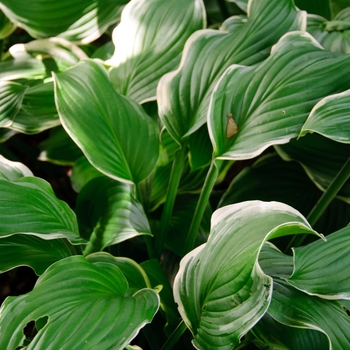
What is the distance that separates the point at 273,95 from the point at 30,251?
1.39 feet

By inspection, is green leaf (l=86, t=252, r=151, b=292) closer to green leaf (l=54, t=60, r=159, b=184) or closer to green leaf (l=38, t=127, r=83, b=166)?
green leaf (l=54, t=60, r=159, b=184)

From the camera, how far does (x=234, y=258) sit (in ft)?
1.55

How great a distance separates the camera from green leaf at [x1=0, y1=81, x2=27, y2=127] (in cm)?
77

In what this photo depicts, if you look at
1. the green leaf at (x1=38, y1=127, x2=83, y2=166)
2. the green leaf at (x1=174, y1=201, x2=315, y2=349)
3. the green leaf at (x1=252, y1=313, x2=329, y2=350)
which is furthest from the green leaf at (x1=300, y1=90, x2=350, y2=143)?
the green leaf at (x1=38, y1=127, x2=83, y2=166)

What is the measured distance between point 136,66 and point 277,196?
381 mm

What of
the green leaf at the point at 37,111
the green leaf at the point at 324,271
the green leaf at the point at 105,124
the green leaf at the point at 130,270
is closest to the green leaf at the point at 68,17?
the green leaf at the point at 37,111

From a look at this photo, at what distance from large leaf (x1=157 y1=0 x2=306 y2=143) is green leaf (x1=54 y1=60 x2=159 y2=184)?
2.3 inches

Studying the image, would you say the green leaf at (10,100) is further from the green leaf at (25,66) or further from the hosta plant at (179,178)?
the green leaf at (25,66)

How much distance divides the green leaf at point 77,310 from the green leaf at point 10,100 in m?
0.37

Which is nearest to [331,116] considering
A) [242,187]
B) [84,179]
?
[242,187]

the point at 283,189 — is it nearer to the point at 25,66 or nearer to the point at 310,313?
the point at 310,313

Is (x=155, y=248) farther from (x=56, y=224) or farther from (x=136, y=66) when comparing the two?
(x=136, y=66)

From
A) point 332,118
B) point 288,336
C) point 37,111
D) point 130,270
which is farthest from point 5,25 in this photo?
point 288,336

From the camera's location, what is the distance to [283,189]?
34.4 inches
